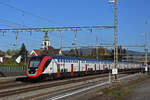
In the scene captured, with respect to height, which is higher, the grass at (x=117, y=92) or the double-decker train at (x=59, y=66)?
the double-decker train at (x=59, y=66)

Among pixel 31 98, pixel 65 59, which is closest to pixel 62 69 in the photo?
pixel 65 59

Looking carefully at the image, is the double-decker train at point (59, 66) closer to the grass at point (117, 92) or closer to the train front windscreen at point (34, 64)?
the train front windscreen at point (34, 64)

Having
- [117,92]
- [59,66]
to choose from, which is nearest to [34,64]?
[59,66]

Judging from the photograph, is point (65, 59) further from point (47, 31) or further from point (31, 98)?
point (31, 98)

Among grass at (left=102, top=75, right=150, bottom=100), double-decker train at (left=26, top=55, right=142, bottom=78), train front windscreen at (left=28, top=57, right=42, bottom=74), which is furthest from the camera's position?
double-decker train at (left=26, top=55, right=142, bottom=78)

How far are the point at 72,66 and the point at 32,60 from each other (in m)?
8.65

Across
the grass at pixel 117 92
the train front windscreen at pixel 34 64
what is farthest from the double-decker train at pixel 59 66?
the grass at pixel 117 92

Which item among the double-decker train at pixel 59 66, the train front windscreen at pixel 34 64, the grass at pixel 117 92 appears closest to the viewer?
the grass at pixel 117 92

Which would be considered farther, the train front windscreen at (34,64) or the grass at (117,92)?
the train front windscreen at (34,64)

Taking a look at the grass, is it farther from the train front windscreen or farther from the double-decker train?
the train front windscreen

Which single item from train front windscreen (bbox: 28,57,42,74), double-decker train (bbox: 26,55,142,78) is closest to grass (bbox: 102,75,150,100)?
double-decker train (bbox: 26,55,142,78)

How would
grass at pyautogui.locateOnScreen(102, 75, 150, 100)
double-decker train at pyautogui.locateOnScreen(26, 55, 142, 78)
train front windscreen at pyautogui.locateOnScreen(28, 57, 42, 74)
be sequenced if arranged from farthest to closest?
double-decker train at pyautogui.locateOnScreen(26, 55, 142, 78) → train front windscreen at pyautogui.locateOnScreen(28, 57, 42, 74) → grass at pyautogui.locateOnScreen(102, 75, 150, 100)

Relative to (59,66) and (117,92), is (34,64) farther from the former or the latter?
(117,92)

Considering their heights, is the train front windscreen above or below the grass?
above
